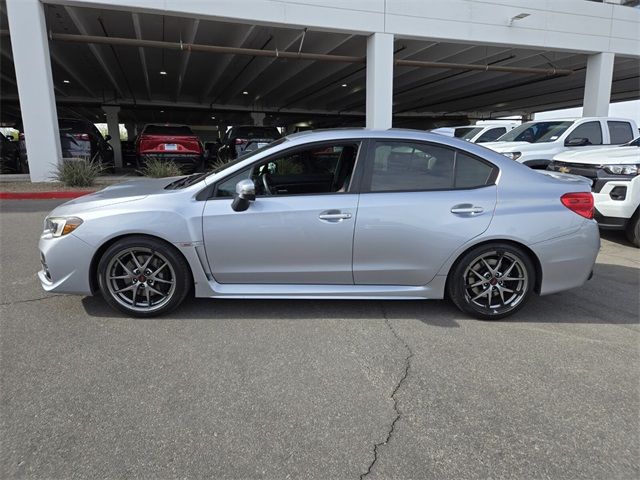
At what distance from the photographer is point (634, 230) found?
20.4 ft

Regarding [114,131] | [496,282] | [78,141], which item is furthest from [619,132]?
[114,131]

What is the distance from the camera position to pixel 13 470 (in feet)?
6.46

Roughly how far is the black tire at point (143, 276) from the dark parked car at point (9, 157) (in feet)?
44.7

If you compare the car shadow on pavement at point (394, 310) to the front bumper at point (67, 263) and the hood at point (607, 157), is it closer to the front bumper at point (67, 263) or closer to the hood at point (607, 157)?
the front bumper at point (67, 263)

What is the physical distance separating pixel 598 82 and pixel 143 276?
17.0 meters

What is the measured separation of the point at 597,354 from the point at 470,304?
3.18 feet

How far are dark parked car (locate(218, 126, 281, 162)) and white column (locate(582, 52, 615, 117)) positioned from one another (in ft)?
37.5

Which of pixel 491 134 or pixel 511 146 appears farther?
pixel 491 134

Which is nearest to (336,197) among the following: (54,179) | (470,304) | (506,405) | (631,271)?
(470,304)

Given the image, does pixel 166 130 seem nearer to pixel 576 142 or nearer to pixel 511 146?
pixel 511 146

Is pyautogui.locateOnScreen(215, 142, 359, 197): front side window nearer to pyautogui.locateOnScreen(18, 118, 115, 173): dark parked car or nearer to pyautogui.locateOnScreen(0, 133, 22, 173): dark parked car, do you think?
pyautogui.locateOnScreen(18, 118, 115, 173): dark parked car

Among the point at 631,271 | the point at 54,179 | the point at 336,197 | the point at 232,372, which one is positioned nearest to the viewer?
the point at 232,372

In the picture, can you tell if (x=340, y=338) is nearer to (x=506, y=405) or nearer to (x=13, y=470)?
(x=506, y=405)

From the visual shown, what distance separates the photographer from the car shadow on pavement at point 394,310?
368cm
